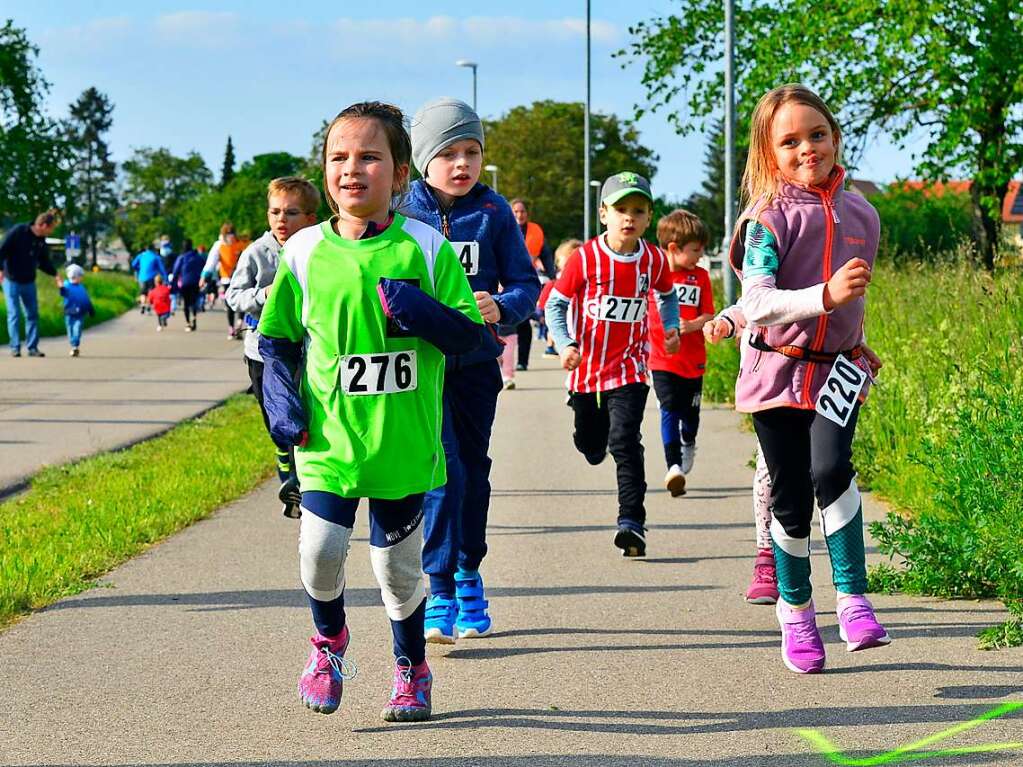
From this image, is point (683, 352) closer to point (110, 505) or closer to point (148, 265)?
point (110, 505)

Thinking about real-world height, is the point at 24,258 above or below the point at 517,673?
above

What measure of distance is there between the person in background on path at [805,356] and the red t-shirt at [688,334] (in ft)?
14.6

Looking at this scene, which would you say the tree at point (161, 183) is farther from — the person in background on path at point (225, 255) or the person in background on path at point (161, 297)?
the person in background on path at point (225, 255)

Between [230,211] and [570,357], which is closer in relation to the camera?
[570,357]

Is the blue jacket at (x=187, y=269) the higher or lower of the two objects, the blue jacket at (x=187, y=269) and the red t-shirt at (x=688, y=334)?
the lower

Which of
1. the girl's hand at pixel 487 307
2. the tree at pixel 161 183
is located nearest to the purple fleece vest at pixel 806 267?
the girl's hand at pixel 487 307

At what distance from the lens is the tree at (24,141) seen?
67562 mm

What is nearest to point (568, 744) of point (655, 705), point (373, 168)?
point (655, 705)

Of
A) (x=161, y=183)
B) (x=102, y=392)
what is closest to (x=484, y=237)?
(x=102, y=392)

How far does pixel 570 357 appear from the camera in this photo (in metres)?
7.65

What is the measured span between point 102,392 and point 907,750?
14.4m

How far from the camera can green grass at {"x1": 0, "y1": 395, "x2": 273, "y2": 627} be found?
273 inches

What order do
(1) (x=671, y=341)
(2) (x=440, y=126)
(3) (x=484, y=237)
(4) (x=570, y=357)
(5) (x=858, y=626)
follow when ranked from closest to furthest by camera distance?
(5) (x=858, y=626) < (2) (x=440, y=126) < (3) (x=484, y=237) < (4) (x=570, y=357) < (1) (x=671, y=341)

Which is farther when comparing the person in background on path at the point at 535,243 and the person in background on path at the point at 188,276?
the person in background on path at the point at 188,276
